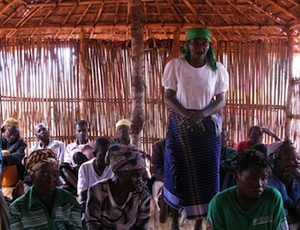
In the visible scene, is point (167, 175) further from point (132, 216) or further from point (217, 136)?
point (132, 216)

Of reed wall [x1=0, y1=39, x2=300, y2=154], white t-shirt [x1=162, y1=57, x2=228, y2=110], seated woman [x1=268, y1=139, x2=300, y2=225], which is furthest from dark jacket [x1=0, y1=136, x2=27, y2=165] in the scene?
seated woman [x1=268, y1=139, x2=300, y2=225]

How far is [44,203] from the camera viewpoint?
2465mm

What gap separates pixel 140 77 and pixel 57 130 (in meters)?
2.50

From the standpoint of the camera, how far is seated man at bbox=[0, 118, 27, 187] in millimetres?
5020

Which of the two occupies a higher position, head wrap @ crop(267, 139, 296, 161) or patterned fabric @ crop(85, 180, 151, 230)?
head wrap @ crop(267, 139, 296, 161)

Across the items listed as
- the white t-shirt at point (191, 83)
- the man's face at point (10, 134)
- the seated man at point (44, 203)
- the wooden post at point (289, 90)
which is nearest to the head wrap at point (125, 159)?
the seated man at point (44, 203)

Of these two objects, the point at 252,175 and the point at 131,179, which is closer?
the point at 252,175

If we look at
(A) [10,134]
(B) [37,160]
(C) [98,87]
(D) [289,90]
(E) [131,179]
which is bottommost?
(A) [10,134]

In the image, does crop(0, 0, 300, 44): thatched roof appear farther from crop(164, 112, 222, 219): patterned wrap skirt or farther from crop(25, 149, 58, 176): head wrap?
crop(25, 149, 58, 176): head wrap

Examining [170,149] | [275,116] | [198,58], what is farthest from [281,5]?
[170,149]

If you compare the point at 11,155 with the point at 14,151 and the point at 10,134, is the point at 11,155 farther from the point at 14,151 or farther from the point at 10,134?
the point at 10,134

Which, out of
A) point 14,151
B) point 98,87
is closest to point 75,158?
point 14,151

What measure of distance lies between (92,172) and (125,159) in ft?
3.97

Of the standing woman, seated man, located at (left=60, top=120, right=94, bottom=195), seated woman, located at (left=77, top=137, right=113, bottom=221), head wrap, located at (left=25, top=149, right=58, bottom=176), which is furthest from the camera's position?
seated man, located at (left=60, top=120, right=94, bottom=195)
